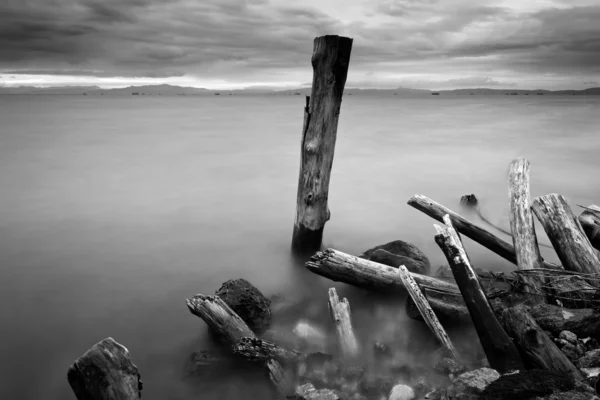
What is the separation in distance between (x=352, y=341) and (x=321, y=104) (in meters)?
3.06

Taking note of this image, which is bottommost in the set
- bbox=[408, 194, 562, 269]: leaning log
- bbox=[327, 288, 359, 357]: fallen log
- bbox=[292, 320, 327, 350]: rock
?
bbox=[292, 320, 327, 350]: rock

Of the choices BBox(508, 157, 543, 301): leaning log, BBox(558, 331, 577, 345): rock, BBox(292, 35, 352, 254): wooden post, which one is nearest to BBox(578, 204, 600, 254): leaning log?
BBox(508, 157, 543, 301): leaning log

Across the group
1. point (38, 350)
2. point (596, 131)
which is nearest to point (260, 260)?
point (38, 350)

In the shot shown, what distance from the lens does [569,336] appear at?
3416 mm

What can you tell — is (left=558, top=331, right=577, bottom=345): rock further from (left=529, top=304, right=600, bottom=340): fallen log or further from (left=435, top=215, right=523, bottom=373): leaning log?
(left=435, top=215, right=523, bottom=373): leaning log

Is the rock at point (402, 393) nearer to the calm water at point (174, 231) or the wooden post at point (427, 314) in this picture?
the wooden post at point (427, 314)

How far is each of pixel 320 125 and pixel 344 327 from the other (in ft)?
8.91

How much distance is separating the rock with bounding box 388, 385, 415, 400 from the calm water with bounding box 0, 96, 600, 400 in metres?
0.82

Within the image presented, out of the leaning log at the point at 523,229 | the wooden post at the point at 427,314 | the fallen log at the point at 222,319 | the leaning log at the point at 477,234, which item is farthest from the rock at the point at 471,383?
the leaning log at the point at 477,234

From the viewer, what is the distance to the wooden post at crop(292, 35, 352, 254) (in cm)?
540

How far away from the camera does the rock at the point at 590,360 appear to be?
3.11m

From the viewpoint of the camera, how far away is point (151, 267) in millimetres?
6461

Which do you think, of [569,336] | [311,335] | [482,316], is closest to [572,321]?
[569,336]

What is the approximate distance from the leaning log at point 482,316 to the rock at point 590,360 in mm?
418
